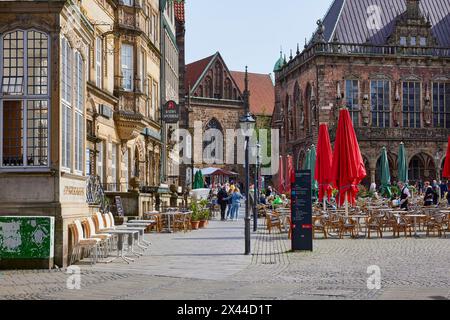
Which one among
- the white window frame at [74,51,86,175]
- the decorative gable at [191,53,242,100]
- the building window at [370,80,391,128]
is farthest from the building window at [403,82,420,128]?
the white window frame at [74,51,86,175]

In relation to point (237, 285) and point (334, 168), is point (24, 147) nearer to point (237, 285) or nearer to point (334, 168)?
point (237, 285)

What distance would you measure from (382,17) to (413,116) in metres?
9.17

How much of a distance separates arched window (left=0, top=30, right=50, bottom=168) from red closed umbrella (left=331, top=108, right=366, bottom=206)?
10506 millimetres

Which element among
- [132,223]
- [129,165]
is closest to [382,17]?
[129,165]

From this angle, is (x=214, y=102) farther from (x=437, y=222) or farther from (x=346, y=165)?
(x=437, y=222)

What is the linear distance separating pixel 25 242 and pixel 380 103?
169ft

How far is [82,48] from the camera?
1600cm

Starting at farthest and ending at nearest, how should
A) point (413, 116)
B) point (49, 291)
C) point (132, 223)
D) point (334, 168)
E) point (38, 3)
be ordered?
point (413, 116), point (334, 168), point (132, 223), point (38, 3), point (49, 291)

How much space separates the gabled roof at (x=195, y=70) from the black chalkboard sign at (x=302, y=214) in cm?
6737

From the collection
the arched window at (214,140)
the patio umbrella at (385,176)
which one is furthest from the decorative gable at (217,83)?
the patio umbrella at (385,176)

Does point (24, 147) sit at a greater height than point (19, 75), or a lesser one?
lesser

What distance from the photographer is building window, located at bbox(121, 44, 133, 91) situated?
29.6m

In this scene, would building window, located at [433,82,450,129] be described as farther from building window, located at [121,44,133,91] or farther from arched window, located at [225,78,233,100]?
building window, located at [121,44,133,91]

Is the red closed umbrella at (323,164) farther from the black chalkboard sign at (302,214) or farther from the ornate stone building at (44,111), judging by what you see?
the ornate stone building at (44,111)
